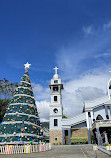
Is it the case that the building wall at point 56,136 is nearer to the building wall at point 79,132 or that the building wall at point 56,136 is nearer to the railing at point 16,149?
the building wall at point 79,132

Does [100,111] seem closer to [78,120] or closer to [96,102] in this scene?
[96,102]

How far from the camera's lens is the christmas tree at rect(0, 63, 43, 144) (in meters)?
13.1

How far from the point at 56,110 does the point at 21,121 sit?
1774 centimetres

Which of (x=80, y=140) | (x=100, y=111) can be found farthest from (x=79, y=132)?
(x=100, y=111)

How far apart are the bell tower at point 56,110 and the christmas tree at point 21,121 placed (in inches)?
580

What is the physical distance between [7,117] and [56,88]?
1988 centimetres

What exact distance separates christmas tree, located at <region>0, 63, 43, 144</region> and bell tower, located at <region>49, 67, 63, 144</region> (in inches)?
580

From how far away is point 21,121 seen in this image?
13.8 m

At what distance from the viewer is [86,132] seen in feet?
93.9

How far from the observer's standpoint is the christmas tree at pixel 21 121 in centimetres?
1315

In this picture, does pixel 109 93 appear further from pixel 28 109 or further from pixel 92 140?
pixel 28 109

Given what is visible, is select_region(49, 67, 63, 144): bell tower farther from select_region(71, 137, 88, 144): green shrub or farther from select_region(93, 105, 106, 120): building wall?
select_region(93, 105, 106, 120): building wall

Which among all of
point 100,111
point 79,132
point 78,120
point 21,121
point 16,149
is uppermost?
point 100,111

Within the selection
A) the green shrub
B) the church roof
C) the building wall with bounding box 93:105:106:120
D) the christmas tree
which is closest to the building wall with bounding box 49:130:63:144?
the green shrub
